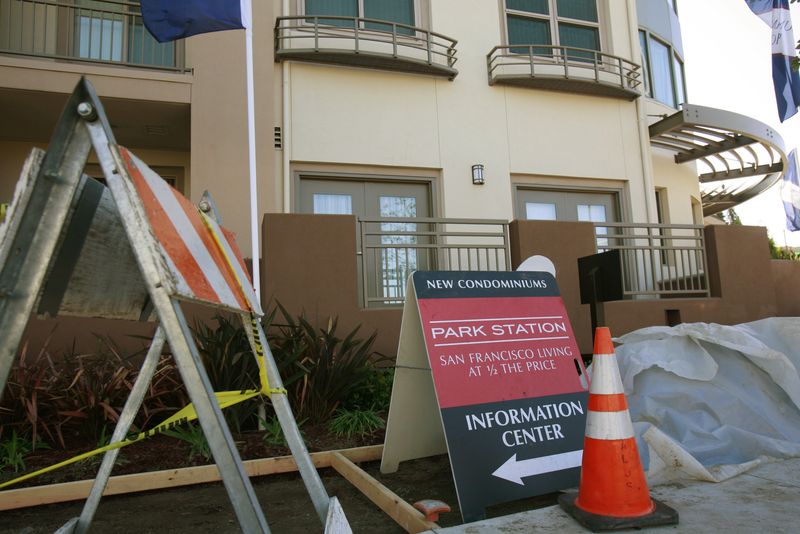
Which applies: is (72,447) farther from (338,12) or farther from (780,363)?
(338,12)

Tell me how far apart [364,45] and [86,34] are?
14.7 ft

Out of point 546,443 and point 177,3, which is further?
point 177,3

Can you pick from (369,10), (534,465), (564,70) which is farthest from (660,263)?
(534,465)

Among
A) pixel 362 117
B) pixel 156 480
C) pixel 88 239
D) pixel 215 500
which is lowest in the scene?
pixel 215 500

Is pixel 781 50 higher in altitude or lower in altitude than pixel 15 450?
higher

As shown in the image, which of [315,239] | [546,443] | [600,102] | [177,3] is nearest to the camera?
[546,443]

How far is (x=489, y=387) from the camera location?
3.35 m

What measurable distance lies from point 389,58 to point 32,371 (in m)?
6.95

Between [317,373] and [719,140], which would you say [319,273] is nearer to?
[317,373]

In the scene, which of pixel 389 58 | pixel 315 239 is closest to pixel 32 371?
pixel 315 239

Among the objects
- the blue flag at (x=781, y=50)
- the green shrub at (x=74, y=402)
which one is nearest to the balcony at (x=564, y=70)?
the blue flag at (x=781, y=50)

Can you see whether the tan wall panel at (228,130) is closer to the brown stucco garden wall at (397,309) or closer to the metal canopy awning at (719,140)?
the brown stucco garden wall at (397,309)

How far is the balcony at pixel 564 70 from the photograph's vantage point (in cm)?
996

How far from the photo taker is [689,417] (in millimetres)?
3932
